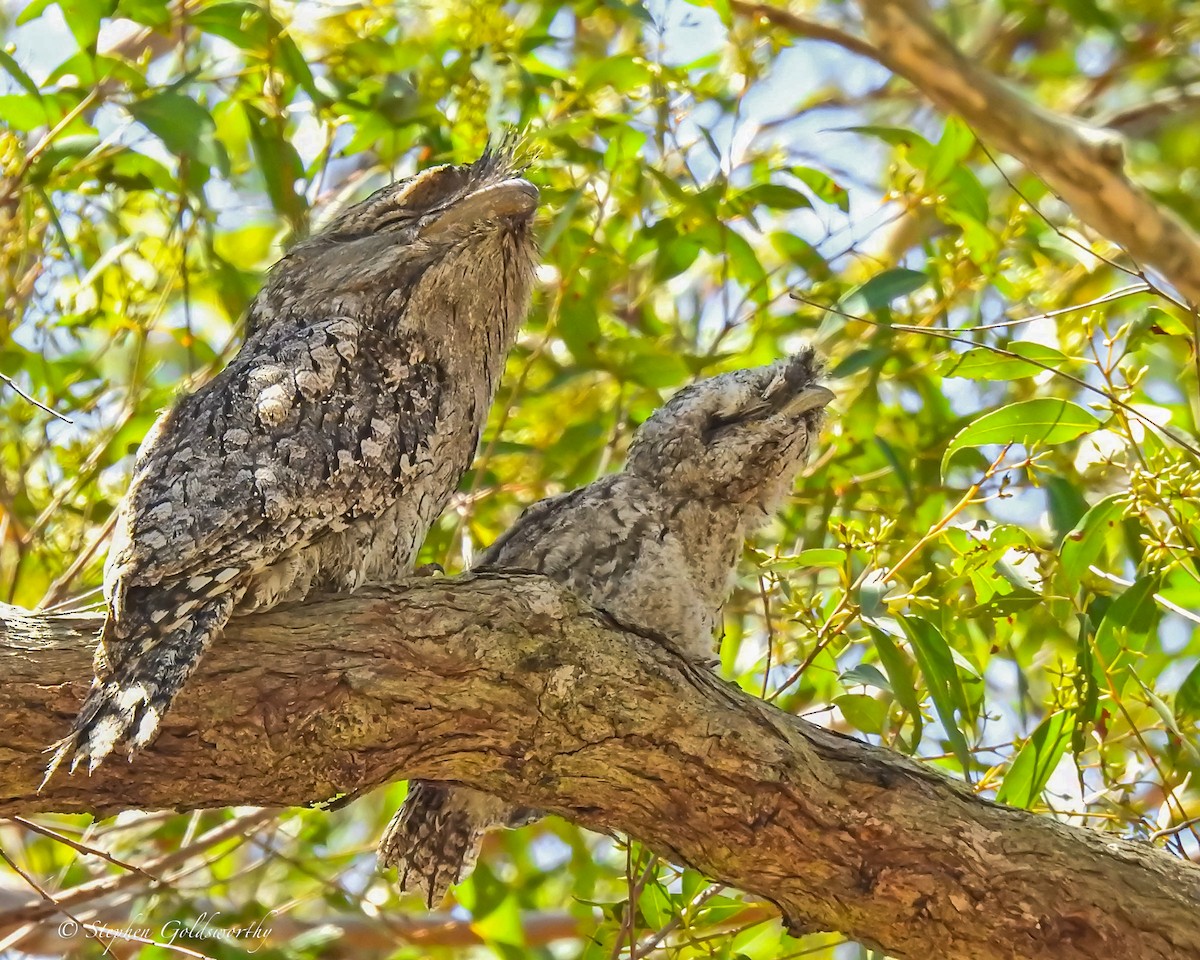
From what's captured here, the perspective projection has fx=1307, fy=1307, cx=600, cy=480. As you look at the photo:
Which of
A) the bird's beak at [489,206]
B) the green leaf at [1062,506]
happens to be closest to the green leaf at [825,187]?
the green leaf at [1062,506]

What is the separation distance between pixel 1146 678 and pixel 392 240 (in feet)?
7.51

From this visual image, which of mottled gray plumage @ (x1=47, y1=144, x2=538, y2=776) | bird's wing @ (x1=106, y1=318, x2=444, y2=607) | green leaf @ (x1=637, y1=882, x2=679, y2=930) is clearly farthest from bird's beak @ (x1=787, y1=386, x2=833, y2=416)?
green leaf @ (x1=637, y1=882, x2=679, y2=930)

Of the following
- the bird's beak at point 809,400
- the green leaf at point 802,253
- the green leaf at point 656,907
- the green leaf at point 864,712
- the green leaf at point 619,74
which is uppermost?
the green leaf at point 619,74

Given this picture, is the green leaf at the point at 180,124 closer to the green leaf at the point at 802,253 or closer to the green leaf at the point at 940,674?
the green leaf at the point at 802,253

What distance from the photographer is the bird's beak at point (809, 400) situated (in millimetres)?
3410

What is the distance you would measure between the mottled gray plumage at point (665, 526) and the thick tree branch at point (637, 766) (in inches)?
22.2

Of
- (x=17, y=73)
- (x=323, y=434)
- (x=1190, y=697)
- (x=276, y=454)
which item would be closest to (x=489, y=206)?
(x=323, y=434)

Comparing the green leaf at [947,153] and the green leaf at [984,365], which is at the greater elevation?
the green leaf at [947,153]

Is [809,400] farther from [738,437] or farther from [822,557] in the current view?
[822,557]

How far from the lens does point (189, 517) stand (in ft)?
7.84

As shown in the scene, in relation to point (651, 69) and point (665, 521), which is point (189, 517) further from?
point (651, 69)

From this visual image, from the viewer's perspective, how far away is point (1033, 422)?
320 cm

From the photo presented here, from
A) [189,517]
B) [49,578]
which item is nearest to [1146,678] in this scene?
[189,517]

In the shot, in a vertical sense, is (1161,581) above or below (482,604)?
above
